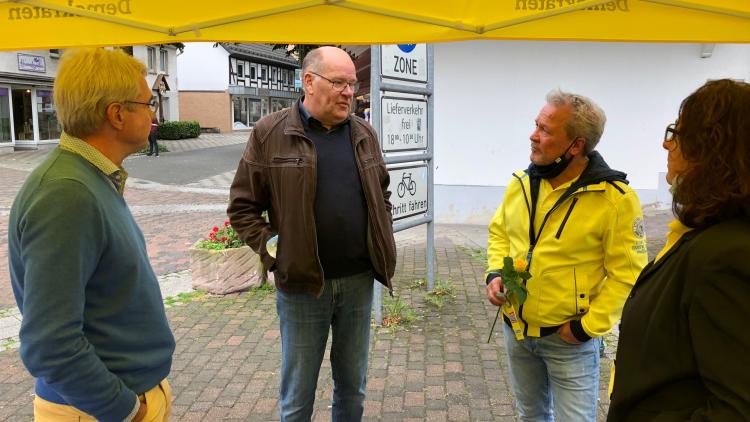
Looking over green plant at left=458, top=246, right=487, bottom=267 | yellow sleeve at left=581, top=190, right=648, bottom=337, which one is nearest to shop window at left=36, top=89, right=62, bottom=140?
green plant at left=458, top=246, right=487, bottom=267

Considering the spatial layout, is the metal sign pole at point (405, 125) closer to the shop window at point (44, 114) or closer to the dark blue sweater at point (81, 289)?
the dark blue sweater at point (81, 289)

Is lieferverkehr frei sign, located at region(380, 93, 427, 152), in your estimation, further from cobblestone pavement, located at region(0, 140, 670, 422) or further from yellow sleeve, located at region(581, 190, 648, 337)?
yellow sleeve, located at region(581, 190, 648, 337)

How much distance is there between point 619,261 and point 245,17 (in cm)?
184

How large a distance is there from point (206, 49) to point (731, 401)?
50541 mm

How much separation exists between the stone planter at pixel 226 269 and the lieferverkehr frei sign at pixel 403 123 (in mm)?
2047

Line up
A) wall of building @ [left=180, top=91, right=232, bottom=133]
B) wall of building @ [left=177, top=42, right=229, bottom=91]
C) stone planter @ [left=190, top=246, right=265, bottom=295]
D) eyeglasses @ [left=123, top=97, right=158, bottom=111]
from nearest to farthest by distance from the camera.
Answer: eyeglasses @ [left=123, top=97, right=158, bottom=111] → stone planter @ [left=190, top=246, right=265, bottom=295] → wall of building @ [left=180, top=91, right=232, bottom=133] → wall of building @ [left=177, top=42, right=229, bottom=91]

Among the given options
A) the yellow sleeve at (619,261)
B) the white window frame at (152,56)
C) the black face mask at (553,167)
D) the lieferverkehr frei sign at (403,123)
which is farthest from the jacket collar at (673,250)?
the white window frame at (152,56)

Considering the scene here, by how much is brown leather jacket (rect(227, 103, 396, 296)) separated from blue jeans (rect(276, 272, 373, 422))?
0.34 feet

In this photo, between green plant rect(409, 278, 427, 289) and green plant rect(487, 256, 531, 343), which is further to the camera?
green plant rect(409, 278, 427, 289)

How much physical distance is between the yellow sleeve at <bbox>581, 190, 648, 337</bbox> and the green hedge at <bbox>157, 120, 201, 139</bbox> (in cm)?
3335

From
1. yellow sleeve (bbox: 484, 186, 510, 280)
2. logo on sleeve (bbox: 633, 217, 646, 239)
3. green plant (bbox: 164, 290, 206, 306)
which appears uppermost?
logo on sleeve (bbox: 633, 217, 646, 239)

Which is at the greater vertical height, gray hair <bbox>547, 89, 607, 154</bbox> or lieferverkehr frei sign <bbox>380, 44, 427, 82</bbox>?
lieferverkehr frei sign <bbox>380, 44, 427, 82</bbox>

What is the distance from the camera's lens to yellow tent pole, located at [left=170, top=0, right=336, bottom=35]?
7.61ft

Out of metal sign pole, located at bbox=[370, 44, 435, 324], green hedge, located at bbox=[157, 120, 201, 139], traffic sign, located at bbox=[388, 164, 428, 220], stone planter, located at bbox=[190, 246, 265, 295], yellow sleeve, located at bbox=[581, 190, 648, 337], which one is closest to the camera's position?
yellow sleeve, located at bbox=[581, 190, 648, 337]
